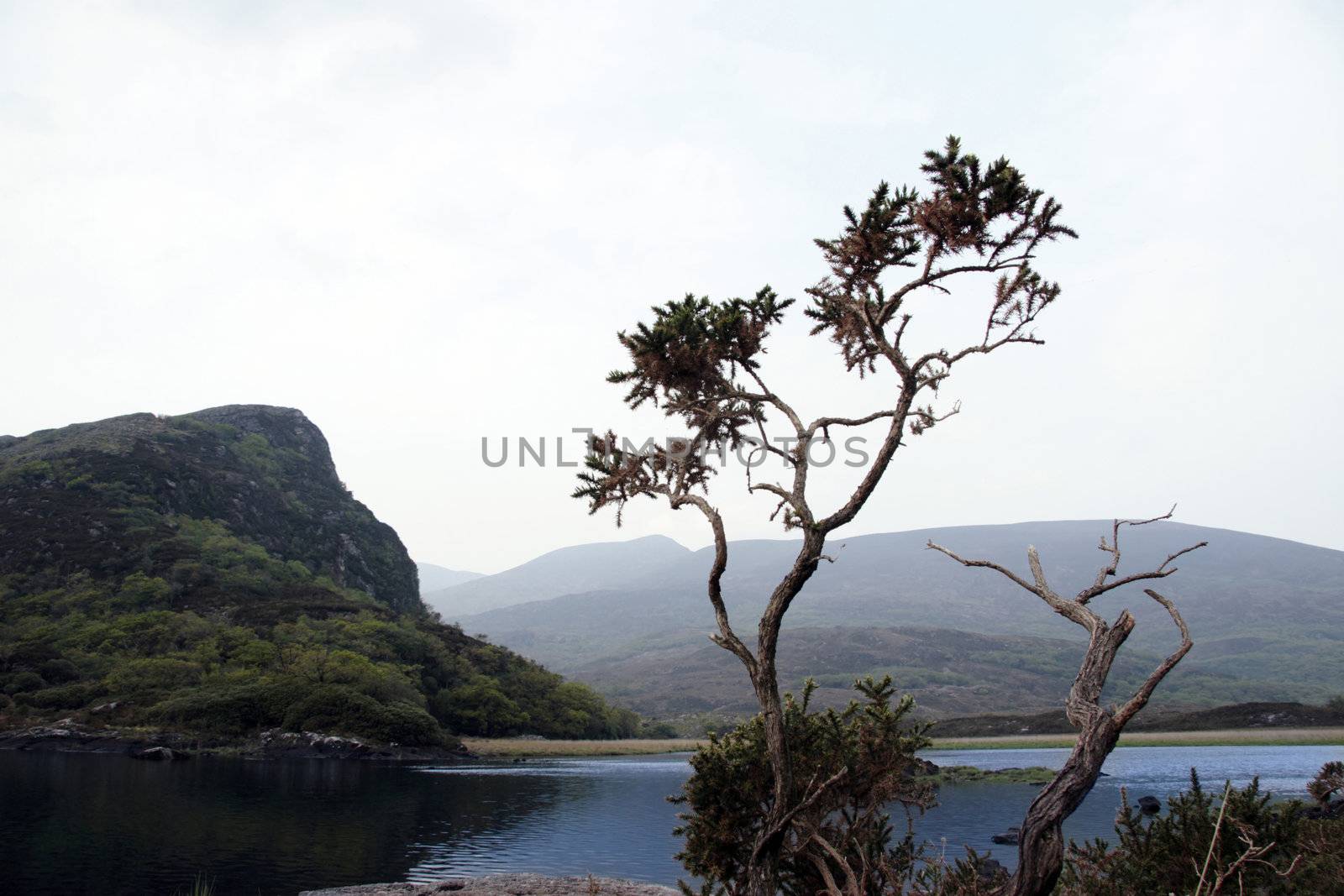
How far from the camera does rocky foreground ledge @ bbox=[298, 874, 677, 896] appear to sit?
28125mm

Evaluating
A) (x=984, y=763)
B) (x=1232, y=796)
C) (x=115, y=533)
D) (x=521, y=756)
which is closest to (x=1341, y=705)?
(x=984, y=763)

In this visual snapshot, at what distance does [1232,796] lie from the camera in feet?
43.2

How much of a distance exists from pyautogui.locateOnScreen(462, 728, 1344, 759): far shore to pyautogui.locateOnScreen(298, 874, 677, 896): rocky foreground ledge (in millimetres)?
85810

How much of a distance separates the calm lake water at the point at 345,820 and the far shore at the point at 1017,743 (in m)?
37.2

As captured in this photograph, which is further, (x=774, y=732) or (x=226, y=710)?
(x=226, y=710)

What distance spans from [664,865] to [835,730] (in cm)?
2649

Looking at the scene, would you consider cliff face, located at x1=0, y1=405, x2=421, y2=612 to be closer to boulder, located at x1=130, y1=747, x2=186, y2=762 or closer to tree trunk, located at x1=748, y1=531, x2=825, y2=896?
boulder, located at x1=130, y1=747, x2=186, y2=762

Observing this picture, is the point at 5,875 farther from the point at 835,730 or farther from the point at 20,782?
the point at 20,782

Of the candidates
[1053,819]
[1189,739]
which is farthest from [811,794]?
[1189,739]

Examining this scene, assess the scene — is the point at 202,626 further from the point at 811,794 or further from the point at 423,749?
the point at 811,794

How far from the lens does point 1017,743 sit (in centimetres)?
15088

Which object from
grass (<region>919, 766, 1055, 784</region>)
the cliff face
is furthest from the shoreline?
the cliff face

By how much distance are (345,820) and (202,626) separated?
88.9 m

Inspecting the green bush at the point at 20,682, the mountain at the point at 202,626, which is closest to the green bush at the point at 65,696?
the mountain at the point at 202,626
